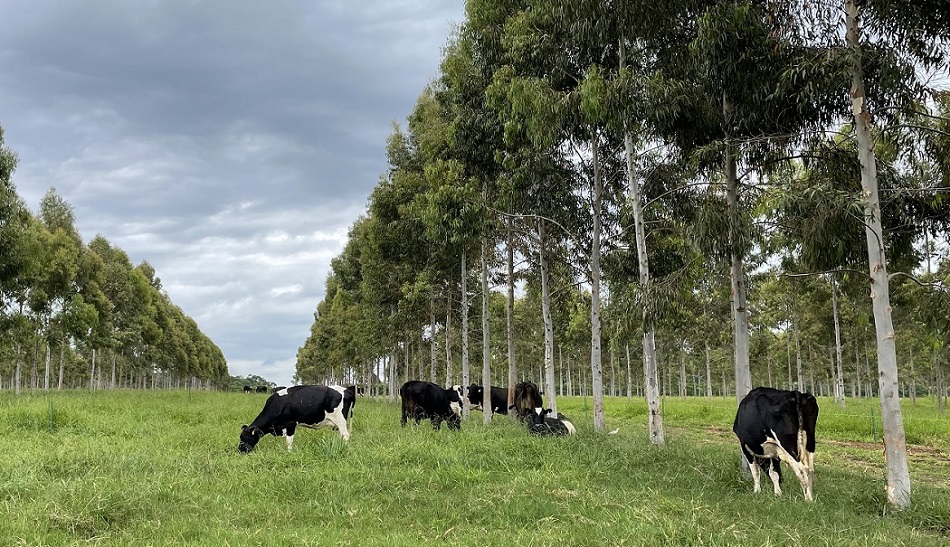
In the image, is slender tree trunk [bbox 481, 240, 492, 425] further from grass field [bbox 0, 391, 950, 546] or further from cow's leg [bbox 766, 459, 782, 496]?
cow's leg [bbox 766, 459, 782, 496]

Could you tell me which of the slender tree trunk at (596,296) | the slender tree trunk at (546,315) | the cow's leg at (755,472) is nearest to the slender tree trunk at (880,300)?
the cow's leg at (755,472)

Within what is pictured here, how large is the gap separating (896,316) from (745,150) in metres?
25.7

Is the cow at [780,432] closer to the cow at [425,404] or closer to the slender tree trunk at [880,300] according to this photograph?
the slender tree trunk at [880,300]

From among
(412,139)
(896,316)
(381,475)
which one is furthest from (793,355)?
(381,475)

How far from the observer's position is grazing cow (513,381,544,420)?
19.9 meters

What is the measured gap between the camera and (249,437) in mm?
13125

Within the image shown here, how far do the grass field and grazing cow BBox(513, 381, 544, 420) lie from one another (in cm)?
609

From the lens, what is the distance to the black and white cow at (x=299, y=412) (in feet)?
43.6

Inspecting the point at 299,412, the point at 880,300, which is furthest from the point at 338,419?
the point at 880,300

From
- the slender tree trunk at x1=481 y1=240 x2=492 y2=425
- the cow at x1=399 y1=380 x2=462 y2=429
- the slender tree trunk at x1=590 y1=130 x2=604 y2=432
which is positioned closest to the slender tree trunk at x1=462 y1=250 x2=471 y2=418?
the slender tree trunk at x1=481 y1=240 x2=492 y2=425

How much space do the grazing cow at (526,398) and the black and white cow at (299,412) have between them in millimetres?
6789

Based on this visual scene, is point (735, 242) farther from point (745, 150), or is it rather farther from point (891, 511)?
point (891, 511)

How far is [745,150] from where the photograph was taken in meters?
10.6

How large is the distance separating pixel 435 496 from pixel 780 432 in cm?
535
